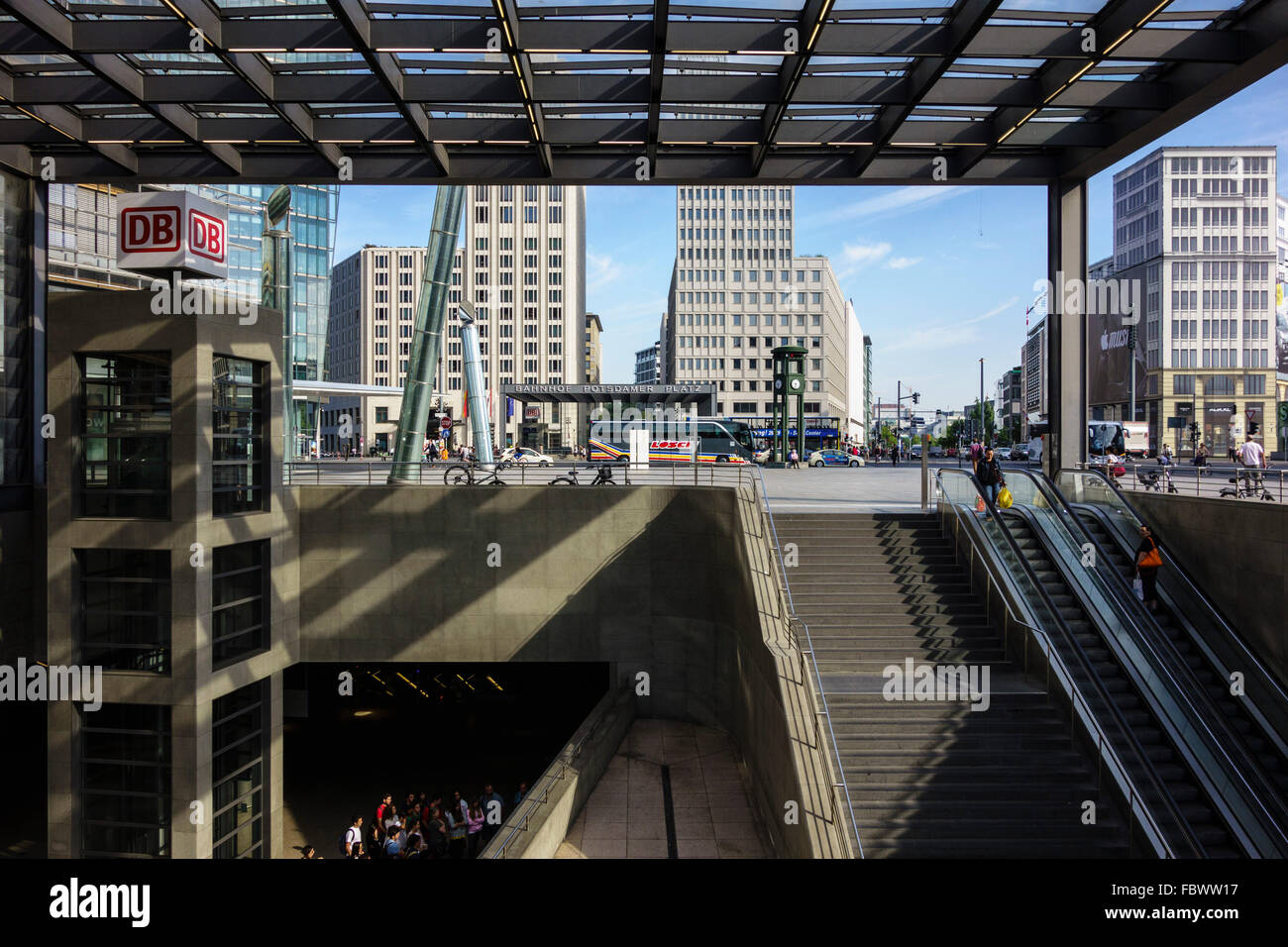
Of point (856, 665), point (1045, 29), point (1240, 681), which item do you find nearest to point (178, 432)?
point (856, 665)

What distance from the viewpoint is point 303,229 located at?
2373 inches

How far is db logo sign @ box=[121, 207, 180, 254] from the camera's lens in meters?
12.8

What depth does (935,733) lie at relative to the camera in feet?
31.1

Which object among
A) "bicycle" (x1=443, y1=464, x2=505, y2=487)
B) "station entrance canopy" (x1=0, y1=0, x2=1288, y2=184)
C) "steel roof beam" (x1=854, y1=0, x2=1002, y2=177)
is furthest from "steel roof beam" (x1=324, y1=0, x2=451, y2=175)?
"steel roof beam" (x1=854, y1=0, x2=1002, y2=177)

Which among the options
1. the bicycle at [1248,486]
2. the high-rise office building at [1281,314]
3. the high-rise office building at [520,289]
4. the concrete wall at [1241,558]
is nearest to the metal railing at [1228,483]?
the bicycle at [1248,486]

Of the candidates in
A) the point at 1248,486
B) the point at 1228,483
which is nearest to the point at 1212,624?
the point at 1248,486

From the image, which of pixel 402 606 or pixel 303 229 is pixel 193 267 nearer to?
pixel 402 606

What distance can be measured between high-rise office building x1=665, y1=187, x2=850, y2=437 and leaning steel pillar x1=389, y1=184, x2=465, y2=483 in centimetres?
9149

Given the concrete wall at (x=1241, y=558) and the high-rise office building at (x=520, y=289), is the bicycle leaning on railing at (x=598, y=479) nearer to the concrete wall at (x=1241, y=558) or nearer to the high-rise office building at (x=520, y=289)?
the concrete wall at (x=1241, y=558)

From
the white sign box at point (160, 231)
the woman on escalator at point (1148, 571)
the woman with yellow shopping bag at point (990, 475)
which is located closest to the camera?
the woman on escalator at point (1148, 571)

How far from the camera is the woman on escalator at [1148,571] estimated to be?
1124 centimetres

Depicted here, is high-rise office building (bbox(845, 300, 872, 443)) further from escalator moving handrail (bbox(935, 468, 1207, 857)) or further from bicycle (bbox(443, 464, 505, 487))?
escalator moving handrail (bbox(935, 468, 1207, 857))

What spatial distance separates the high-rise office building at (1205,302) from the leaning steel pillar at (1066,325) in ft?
200
